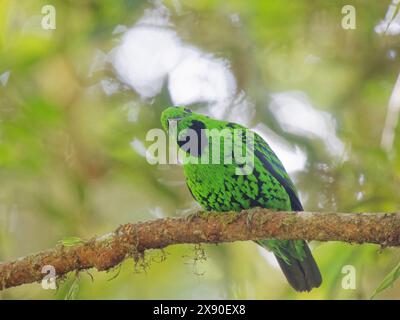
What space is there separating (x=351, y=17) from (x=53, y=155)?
2145 mm

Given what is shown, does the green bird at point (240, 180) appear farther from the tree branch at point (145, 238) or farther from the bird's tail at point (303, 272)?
the tree branch at point (145, 238)

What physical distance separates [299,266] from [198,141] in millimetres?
832

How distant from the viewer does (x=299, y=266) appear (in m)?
3.08

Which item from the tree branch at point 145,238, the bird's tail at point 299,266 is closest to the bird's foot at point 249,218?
the tree branch at point 145,238

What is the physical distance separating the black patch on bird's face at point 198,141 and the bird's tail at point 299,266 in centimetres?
57

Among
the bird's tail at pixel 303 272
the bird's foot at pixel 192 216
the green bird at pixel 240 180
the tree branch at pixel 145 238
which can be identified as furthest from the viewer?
the bird's tail at pixel 303 272

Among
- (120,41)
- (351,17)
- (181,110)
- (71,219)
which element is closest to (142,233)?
(181,110)

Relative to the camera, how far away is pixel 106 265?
8.86ft

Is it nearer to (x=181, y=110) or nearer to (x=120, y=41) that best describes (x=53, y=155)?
(x=120, y=41)

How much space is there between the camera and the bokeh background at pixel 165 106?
3682 millimetres

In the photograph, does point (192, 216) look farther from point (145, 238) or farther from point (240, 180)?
point (240, 180)
